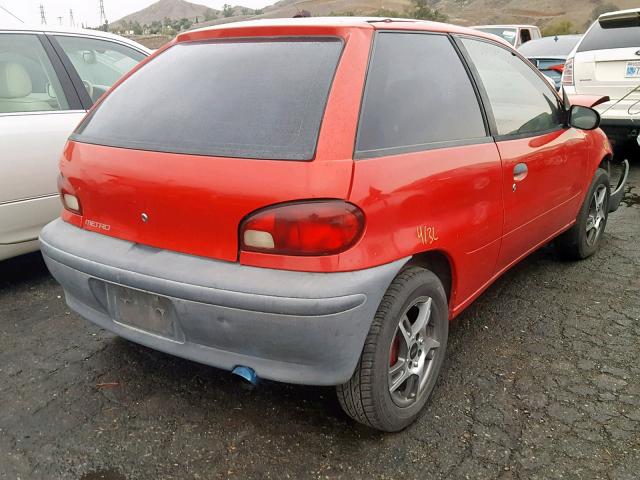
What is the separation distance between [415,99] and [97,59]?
2.81 meters

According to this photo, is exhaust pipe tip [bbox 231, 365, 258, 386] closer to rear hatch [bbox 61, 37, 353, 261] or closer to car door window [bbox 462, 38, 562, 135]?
rear hatch [bbox 61, 37, 353, 261]

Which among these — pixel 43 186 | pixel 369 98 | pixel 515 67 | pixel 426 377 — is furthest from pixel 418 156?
pixel 43 186

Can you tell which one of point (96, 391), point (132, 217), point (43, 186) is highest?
point (132, 217)

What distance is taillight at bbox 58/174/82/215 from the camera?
2.42m

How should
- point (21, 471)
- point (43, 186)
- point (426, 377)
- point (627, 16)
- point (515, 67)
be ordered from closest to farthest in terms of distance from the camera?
point (21, 471)
point (426, 377)
point (515, 67)
point (43, 186)
point (627, 16)

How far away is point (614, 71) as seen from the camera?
20.3 feet

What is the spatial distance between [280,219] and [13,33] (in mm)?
2784

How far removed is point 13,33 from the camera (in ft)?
12.0

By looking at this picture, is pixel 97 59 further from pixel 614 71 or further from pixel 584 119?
pixel 614 71

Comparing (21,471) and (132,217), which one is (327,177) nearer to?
(132,217)

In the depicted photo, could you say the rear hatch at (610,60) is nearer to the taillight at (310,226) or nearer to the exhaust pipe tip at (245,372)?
the taillight at (310,226)

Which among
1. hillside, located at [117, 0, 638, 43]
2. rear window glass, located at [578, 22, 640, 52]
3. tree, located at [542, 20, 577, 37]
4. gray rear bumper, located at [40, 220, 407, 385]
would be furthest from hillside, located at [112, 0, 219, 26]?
gray rear bumper, located at [40, 220, 407, 385]

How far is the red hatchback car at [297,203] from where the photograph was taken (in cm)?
190

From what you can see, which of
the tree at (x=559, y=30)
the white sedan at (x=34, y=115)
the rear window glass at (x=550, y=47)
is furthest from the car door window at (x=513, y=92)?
the tree at (x=559, y=30)
